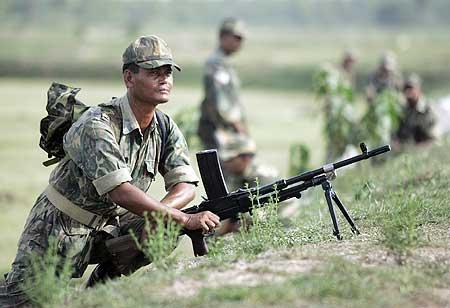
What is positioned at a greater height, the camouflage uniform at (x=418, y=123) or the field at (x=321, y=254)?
the camouflage uniform at (x=418, y=123)

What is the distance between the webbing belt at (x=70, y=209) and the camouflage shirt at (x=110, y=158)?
0.03m

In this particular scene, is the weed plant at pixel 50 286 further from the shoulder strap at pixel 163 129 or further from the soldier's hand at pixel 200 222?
the shoulder strap at pixel 163 129

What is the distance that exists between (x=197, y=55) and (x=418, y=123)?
62922 millimetres

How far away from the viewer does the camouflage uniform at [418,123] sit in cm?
1395

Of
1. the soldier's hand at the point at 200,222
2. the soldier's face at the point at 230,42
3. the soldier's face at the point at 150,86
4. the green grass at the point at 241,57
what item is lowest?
the soldier's hand at the point at 200,222

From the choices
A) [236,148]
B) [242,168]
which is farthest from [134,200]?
[236,148]

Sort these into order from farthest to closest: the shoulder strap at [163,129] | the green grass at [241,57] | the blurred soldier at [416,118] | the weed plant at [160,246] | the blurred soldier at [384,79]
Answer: the green grass at [241,57] < the blurred soldier at [384,79] < the blurred soldier at [416,118] < the shoulder strap at [163,129] < the weed plant at [160,246]

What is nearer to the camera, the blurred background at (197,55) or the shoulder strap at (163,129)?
the shoulder strap at (163,129)

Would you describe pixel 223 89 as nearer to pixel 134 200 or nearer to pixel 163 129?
pixel 163 129

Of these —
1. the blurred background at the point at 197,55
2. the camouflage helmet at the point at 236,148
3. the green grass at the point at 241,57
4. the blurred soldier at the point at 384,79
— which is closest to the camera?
the camouflage helmet at the point at 236,148

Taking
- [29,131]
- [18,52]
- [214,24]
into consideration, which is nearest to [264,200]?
[29,131]

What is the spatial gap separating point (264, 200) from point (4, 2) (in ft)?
280

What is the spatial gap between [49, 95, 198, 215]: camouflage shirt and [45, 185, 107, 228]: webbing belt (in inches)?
1.1

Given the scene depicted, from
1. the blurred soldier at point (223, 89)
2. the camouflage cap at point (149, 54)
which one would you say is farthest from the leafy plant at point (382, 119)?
the camouflage cap at point (149, 54)
